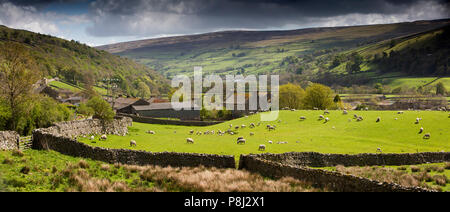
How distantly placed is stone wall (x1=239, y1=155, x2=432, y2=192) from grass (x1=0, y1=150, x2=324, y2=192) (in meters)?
0.67

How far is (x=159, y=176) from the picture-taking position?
21.5 metres

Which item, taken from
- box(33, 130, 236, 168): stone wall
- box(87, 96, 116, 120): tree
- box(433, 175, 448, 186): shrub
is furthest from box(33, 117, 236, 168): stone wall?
box(87, 96, 116, 120): tree

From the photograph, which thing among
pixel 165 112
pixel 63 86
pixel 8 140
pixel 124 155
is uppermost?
pixel 63 86

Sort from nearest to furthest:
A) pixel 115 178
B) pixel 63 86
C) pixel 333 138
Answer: pixel 115 178, pixel 333 138, pixel 63 86

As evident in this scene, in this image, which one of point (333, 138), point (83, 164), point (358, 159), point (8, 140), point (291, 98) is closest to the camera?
point (83, 164)

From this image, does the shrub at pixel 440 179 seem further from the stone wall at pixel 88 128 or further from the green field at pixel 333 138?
the stone wall at pixel 88 128

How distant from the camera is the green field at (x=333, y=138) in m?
32.3

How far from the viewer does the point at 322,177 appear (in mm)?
19500

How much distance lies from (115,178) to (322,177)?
1197 cm

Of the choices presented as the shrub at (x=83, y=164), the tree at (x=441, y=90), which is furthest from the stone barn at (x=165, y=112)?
the tree at (x=441, y=90)

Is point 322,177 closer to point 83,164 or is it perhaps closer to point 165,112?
point 83,164

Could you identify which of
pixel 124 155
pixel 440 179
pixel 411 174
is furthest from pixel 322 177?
pixel 124 155

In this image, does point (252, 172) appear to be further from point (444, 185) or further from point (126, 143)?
point (126, 143)
